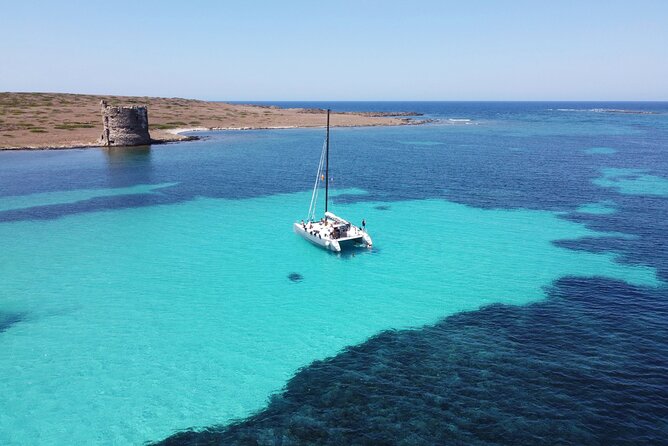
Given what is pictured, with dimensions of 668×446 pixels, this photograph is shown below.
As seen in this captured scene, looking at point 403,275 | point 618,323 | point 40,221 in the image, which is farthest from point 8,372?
point 618,323

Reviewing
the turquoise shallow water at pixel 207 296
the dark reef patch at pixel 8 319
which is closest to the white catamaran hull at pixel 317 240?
the turquoise shallow water at pixel 207 296

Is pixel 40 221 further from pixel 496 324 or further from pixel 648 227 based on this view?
pixel 648 227

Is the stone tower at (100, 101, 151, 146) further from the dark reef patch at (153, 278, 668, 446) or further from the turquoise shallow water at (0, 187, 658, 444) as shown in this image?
the dark reef patch at (153, 278, 668, 446)

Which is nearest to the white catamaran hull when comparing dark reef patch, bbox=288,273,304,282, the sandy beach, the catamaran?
the catamaran

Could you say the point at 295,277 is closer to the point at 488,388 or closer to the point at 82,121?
the point at 488,388

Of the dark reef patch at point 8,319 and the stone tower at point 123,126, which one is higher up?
the stone tower at point 123,126

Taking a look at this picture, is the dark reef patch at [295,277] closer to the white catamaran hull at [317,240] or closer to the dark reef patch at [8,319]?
the white catamaran hull at [317,240]
